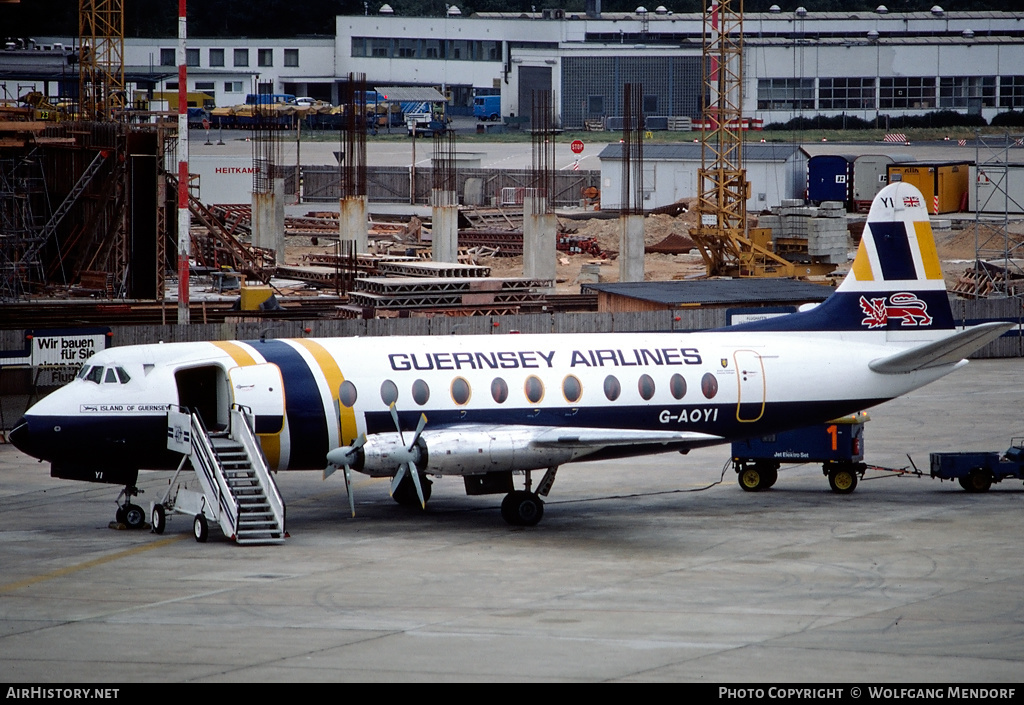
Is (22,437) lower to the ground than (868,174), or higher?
lower

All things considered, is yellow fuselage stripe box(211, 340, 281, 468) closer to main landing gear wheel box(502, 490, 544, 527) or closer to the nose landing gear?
the nose landing gear

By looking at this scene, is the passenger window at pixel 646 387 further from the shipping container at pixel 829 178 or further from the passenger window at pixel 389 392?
the shipping container at pixel 829 178

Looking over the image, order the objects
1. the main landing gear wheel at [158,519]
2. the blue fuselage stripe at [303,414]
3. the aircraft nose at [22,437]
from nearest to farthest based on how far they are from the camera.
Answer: the aircraft nose at [22,437] < the main landing gear wheel at [158,519] < the blue fuselage stripe at [303,414]

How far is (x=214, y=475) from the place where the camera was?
2816cm

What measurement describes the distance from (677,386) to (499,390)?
4.56m

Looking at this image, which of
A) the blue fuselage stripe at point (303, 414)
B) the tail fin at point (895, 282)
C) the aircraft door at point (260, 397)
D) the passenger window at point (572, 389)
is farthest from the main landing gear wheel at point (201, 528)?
the tail fin at point (895, 282)

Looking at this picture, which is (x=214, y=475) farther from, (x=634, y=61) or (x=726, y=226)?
(x=634, y=61)

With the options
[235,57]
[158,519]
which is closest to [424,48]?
[235,57]

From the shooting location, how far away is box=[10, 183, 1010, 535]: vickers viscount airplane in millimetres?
28812

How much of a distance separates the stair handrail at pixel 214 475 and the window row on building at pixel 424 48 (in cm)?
13121

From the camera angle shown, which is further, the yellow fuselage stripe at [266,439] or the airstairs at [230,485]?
the yellow fuselage stripe at [266,439]

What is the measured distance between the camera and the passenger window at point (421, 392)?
30.1 m

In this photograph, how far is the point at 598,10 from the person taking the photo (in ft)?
513

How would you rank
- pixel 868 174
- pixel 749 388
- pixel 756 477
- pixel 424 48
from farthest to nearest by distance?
pixel 424 48, pixel 868 174, pixel 756 477, pixel 749 388
